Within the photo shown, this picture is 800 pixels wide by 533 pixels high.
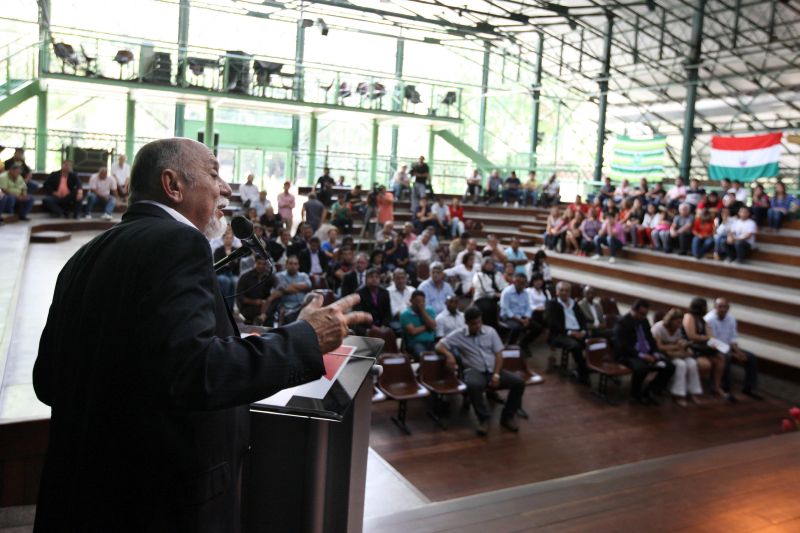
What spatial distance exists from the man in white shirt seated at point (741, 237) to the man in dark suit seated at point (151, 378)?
10.9 metres

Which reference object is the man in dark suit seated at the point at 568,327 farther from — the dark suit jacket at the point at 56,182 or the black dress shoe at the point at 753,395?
the dark suit jacket at the point at 56,182

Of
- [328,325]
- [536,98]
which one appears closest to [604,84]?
[536,98]

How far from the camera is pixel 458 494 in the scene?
181 inches

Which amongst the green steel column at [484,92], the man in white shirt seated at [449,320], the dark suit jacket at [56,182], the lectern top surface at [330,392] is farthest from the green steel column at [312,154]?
the lectern top surface at [330,392]

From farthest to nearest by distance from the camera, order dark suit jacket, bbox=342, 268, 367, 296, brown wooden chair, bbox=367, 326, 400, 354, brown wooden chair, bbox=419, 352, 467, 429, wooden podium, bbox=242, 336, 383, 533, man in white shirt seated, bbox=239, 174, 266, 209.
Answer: man in white shirt seated, bbox=239, 174, 266, 209 < dark suit jacket, bbox=342, 268, 367, 296 < brown wooden chair, bbox=367, 326, 400, 354 < brown wooden chair, bbox=419, 352, 467, 429 < wooden podium, bbox=242, 336, 383, 533

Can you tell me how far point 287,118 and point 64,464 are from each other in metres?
19.7

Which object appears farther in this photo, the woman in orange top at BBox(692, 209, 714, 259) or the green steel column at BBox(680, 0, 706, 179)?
the green steel column at BBox(680, 0, 706, 179)

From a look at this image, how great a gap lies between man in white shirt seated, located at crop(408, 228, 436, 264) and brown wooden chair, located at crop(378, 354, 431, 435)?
179 inches

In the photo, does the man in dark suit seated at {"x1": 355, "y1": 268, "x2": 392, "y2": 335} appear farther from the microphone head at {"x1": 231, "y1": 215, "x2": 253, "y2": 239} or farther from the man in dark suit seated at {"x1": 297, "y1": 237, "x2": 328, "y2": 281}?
the microphone head at {"x1": 231, "y1": 215, "x2": 253, "y2": 239}

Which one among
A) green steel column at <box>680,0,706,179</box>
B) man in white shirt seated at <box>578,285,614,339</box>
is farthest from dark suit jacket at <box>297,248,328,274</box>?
green steel column at <box>680,0,706,179</box>

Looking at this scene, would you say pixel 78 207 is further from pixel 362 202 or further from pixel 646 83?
pixel 646 83

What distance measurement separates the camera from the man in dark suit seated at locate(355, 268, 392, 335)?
725 cm

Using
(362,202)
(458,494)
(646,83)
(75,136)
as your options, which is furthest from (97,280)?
(646,83)

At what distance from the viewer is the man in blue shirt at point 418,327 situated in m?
6.84
